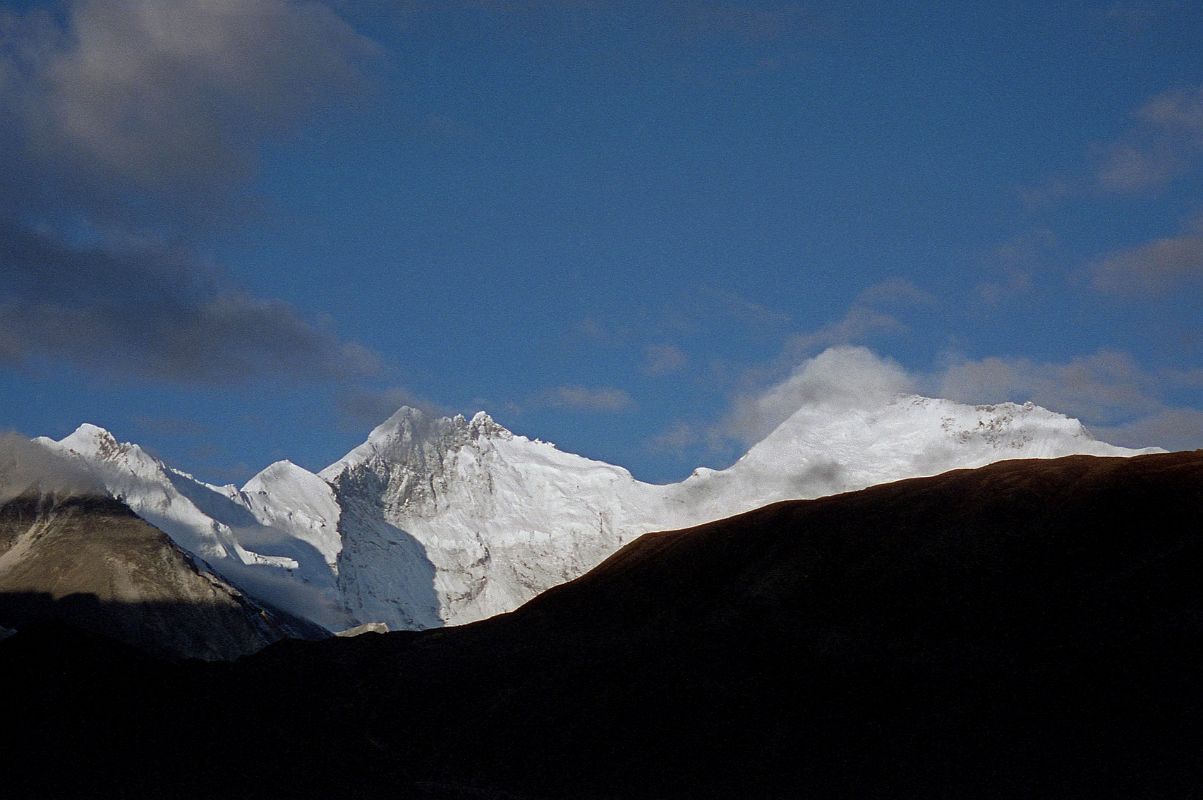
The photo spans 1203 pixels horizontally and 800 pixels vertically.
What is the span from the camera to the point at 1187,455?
74438 mm

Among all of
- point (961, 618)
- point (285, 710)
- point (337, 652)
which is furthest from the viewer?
point (337, 652)

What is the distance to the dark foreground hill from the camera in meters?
58.6

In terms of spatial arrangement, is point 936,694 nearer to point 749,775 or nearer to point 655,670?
point 749,775

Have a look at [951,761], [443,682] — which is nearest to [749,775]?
[951,761]

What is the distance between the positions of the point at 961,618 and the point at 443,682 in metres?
27.6

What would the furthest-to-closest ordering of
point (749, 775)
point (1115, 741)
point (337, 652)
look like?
point (337, 652), point (749, 775), point (1115, 741)

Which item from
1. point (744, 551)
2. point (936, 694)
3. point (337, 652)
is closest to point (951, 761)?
point (936, 694)

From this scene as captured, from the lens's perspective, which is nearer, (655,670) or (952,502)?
(655,670)

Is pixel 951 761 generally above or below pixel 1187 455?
below

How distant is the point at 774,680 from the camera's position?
223 ft

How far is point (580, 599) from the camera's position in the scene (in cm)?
8294

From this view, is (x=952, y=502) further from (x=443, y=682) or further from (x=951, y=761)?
(x=443, y=682)

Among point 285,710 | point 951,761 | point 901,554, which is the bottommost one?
point 951,761

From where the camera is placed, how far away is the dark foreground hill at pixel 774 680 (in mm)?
58594
